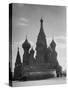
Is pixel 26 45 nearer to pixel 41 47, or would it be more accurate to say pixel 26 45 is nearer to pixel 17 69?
pixel 41 47

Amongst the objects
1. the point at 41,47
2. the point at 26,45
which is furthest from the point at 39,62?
the point at 26,45

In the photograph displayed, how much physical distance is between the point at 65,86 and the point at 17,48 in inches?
36.9

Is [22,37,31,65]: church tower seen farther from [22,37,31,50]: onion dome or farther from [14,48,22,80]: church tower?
[14,48,22,80]: church tower

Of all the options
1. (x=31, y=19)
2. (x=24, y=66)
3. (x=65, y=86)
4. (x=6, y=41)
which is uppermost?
(x=31, y=19)

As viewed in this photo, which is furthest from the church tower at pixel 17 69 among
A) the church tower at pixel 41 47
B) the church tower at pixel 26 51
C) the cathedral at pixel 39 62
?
the church tower at pixel 41 47

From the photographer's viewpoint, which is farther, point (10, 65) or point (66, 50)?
point (66, 50)

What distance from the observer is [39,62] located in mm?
5055

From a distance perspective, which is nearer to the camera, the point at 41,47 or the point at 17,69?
the point at 17,69

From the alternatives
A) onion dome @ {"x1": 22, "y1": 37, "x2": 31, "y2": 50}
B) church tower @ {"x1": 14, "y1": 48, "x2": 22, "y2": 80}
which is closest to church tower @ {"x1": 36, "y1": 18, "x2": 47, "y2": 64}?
onion dome @ {"x1": 22, "y1": 37, "x2": 31, "y2": 50}

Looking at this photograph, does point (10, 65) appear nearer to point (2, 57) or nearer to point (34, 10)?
point (2, 57)

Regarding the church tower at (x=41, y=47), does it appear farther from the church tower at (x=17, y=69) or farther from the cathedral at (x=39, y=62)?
the church tower at (x=17, y=69)

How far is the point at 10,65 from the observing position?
493 cm

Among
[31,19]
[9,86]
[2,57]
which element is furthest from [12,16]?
[9,86]

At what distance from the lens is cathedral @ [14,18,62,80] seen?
4.92m
